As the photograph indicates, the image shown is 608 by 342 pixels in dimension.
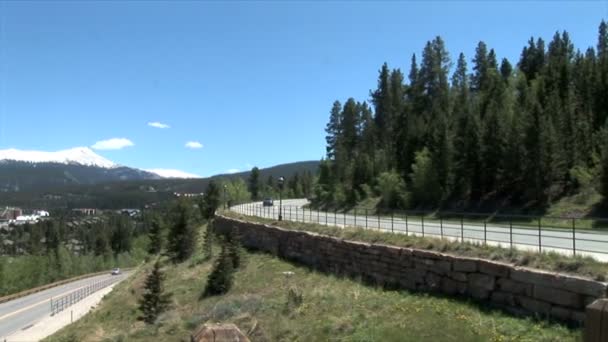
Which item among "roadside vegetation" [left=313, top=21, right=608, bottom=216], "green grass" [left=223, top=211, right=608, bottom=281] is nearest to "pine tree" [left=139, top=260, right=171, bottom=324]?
"green grass" [left=223, top=211, right=608, bottom=281]

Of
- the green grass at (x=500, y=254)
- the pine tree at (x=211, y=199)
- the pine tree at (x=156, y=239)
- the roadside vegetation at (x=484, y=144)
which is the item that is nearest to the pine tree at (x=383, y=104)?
the roadside vegetation at (x=484, y=144)

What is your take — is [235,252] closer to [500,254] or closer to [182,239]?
[500,254]

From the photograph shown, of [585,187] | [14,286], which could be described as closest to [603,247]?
[585,187]

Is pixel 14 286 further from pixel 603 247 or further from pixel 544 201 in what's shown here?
pixel 603 247

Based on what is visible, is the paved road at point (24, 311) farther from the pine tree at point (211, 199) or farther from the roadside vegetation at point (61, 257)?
the roadside vegetation at point (61, 257)

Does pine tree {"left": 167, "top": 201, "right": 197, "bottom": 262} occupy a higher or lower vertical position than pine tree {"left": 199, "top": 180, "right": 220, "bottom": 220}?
lower

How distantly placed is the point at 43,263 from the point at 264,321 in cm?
13481

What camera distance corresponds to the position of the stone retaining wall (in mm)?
11172

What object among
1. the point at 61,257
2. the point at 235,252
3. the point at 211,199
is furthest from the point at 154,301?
the point at 61,257

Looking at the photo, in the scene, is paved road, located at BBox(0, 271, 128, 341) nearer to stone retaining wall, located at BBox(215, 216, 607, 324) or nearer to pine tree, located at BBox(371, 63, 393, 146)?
stone retaining wall, located at BBox(215, 216, 607, 324)

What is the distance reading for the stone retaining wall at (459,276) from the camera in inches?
440

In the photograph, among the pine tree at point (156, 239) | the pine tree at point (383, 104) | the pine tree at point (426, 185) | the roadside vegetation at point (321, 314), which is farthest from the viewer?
the pine tree at point (383, 104)

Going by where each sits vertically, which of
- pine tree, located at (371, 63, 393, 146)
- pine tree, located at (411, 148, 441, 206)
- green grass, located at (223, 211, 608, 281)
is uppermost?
pine tree, located at (371, 63, 393, 146)

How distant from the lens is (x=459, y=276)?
1462 cm
